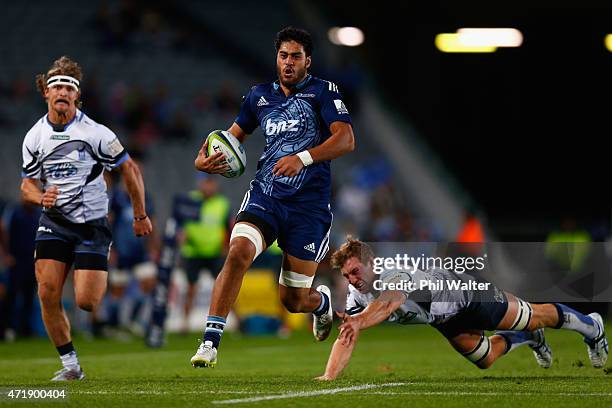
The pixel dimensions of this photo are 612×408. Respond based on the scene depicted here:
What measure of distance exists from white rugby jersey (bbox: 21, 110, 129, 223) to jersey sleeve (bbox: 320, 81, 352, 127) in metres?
1.57

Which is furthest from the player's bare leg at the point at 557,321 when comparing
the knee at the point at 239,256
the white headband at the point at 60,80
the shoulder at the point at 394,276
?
the white headband at the point at 60,80

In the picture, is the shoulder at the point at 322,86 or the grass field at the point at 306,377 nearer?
the grass field at the point at 306,377

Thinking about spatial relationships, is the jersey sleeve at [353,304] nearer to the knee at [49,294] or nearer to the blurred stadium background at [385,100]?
the knee at [49,294]

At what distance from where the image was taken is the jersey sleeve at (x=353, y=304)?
922cm

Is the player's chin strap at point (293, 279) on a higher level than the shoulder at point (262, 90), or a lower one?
lower

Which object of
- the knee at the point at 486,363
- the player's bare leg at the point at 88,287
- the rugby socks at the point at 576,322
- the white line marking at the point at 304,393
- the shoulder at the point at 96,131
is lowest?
the white line marking at the point at 304,393

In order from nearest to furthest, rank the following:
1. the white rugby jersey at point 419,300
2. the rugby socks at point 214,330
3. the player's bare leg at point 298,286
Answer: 1. the rugby socks at point 214,330
2. the player's bare leg at point 298,286
3. the white rugby jersey at point 419,300

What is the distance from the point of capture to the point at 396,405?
7184mm

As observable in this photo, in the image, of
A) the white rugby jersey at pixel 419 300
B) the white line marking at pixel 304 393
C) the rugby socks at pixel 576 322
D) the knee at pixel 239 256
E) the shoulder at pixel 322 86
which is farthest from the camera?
the rugby socks at pixel 576 322

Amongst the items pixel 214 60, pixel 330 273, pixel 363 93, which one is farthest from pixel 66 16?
pixel 330 273

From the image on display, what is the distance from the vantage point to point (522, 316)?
949 centimetres

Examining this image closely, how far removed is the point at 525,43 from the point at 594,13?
117 inches

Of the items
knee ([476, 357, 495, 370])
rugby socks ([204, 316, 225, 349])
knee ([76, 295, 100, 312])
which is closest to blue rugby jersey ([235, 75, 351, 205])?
rugby socks ([204, 316, 225, 349])

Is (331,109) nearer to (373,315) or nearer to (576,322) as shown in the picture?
(373,315)
